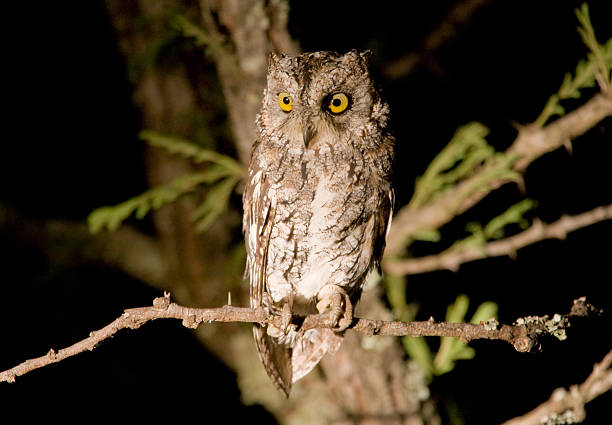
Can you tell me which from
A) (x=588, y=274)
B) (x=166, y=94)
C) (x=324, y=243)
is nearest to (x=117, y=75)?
(x=166, y=94)

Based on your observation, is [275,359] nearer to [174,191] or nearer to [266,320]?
[266,320]

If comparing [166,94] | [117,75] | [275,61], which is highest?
[117,75]

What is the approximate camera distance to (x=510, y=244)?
2199 millimetres

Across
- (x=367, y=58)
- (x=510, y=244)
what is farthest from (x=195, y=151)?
(x=510, y=244)

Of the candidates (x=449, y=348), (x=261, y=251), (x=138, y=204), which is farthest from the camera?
(x=138, y=204)

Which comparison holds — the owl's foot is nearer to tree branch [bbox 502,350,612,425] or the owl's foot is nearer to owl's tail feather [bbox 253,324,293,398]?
owl's tail feather [bbox 253,324,293,398]

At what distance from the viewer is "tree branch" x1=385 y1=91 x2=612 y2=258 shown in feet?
6.43

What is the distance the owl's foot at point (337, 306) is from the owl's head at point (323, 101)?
0.58 metres

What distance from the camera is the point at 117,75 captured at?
161 inches

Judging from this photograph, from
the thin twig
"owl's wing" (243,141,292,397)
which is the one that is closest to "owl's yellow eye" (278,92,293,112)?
"owl's wing" (243,141,292,397)

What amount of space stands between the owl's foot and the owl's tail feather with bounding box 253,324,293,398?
25cm

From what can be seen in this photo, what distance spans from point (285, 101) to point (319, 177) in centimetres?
31

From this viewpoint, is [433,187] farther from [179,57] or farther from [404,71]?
[179,57]

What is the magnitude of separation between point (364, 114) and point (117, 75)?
2.88 meters
